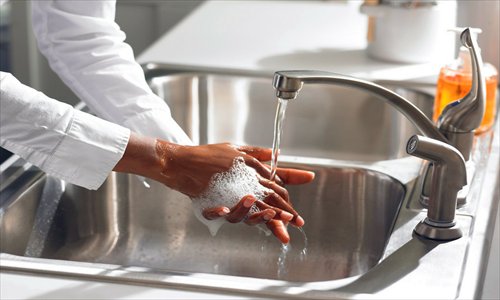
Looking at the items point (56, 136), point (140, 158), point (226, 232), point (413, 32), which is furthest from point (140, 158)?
point (413, 32)

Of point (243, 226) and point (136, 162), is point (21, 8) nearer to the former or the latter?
point (243, 226)

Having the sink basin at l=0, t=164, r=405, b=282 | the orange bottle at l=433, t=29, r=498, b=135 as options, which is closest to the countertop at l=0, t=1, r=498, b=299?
the orange bottle at l=433, t=29, r=498, b=135

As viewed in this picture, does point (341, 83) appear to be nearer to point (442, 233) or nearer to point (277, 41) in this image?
point (442, 233)

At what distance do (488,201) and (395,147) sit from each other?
1.43 feet

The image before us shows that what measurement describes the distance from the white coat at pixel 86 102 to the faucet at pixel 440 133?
233 mm

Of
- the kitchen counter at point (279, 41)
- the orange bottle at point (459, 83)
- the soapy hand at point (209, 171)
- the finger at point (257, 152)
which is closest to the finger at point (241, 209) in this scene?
the soapy hand at point (209, 171)

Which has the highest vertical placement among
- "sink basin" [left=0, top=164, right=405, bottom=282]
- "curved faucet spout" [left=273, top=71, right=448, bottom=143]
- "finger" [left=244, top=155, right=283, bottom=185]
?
"curved faucet spout" [left=273, top=71, right=448, bottom=143]

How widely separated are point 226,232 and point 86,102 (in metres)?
0.29

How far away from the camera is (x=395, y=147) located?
1704 millimetres

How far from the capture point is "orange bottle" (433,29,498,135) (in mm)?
1468

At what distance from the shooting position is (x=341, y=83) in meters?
1.13

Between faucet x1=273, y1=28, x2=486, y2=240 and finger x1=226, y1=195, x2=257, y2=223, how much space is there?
16 cm

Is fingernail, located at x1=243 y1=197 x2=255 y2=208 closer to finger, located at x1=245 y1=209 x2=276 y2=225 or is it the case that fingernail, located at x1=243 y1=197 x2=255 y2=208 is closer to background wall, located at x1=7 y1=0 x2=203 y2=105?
finger, located at x1=245 y1=209 x2=276 y2=225

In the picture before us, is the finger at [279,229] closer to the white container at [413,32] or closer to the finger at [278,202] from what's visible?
the finger at [278,202]
